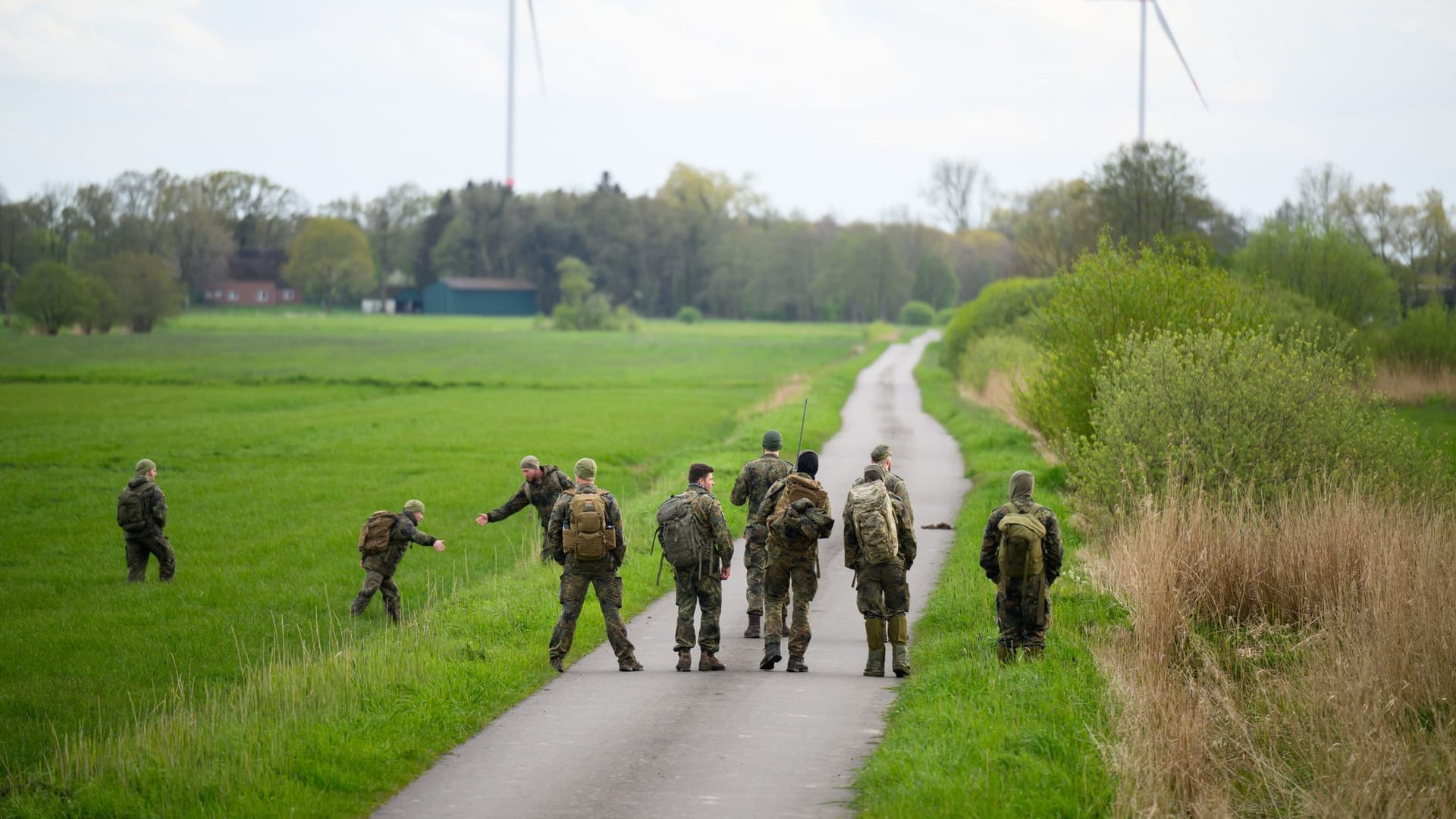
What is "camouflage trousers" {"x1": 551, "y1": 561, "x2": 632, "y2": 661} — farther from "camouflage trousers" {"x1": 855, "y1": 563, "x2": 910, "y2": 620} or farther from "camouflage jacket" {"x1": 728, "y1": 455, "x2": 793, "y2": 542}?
"camouflage trousers" {"x1": 855, "y1": 563, "x2": 910, "y2": 620}

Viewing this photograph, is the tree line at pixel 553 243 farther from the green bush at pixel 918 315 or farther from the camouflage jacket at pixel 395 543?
the camouflage jacket at pixel 395 543

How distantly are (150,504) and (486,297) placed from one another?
14209cm

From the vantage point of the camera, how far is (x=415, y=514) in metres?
17.9

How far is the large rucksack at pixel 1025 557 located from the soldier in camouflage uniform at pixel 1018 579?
0.11 feet

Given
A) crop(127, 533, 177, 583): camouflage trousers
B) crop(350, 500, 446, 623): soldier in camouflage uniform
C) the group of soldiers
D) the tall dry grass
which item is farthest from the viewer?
crop(127, 533, 177, 583): camouflage trousers

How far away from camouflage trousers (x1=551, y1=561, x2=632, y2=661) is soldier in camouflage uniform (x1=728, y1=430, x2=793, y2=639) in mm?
2080

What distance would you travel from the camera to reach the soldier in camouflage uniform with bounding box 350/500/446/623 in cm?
1764

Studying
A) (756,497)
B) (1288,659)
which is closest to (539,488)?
(756,497)

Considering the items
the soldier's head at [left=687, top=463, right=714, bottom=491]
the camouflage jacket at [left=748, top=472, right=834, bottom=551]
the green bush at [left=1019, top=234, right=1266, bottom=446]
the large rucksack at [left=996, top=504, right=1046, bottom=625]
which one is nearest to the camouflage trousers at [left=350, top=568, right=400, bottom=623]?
the soldier's head at [left=687, top=463, right=714, bottom=491]

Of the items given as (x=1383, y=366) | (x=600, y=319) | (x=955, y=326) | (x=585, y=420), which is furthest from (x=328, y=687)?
(x=600, y=319)

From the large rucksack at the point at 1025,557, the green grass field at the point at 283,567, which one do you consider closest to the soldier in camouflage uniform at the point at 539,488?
the green grass field at the point at 283,567

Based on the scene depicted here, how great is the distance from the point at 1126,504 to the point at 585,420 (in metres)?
30.2

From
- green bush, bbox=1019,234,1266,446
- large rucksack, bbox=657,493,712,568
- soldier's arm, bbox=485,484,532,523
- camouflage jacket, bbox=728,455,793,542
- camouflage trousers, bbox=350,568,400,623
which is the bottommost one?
camouflage trousers, bbox=350,568,400,623

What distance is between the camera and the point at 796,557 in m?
13.9
